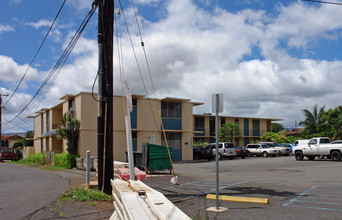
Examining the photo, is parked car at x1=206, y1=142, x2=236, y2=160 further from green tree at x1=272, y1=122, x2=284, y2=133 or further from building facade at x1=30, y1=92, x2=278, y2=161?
green tree at x1=272, y1=122, x2=284, y2=133

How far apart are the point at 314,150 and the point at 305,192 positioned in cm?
1759

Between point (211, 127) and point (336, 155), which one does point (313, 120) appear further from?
point (336, 155)

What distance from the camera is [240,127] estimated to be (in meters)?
50.5

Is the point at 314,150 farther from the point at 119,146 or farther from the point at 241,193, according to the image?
the point at 241,193

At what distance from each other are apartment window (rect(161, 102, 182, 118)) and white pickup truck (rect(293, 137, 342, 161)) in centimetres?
1179

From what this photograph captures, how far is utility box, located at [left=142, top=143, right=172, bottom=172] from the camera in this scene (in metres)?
17.4

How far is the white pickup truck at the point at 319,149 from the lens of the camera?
80.7 ft

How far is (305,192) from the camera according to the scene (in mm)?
10070

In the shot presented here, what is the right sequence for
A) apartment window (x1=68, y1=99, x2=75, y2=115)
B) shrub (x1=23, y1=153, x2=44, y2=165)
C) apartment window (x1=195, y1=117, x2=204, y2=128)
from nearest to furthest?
apartment window (x1=68, y1=99, x2=75, y2=115) → shrub (x1=23, y1=153, x2=44, y2=165) → apartment window (x1=195, y1=117, x2=204, y2=128)

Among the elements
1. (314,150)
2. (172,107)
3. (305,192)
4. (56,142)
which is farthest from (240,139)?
(305,192)

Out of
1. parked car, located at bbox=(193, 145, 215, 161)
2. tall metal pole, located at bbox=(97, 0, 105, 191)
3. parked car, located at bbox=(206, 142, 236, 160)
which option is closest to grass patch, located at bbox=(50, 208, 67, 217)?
tall metal pole, located at bbox=(97, 0, 105, 191)

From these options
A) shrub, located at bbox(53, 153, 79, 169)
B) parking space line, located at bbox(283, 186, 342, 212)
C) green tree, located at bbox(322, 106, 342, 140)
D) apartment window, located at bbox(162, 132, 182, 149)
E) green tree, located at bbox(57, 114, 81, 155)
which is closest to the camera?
parking space line, located at bbox(283, 186, 342, 212)

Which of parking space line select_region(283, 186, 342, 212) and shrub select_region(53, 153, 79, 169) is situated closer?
parking space line select_region(283, 186, 342, 212)

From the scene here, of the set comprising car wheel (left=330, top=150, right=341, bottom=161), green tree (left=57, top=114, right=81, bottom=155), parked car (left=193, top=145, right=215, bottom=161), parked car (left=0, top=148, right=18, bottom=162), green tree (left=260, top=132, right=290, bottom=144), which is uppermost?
green tree (left=57, top=114, right=81, bottom=155)
